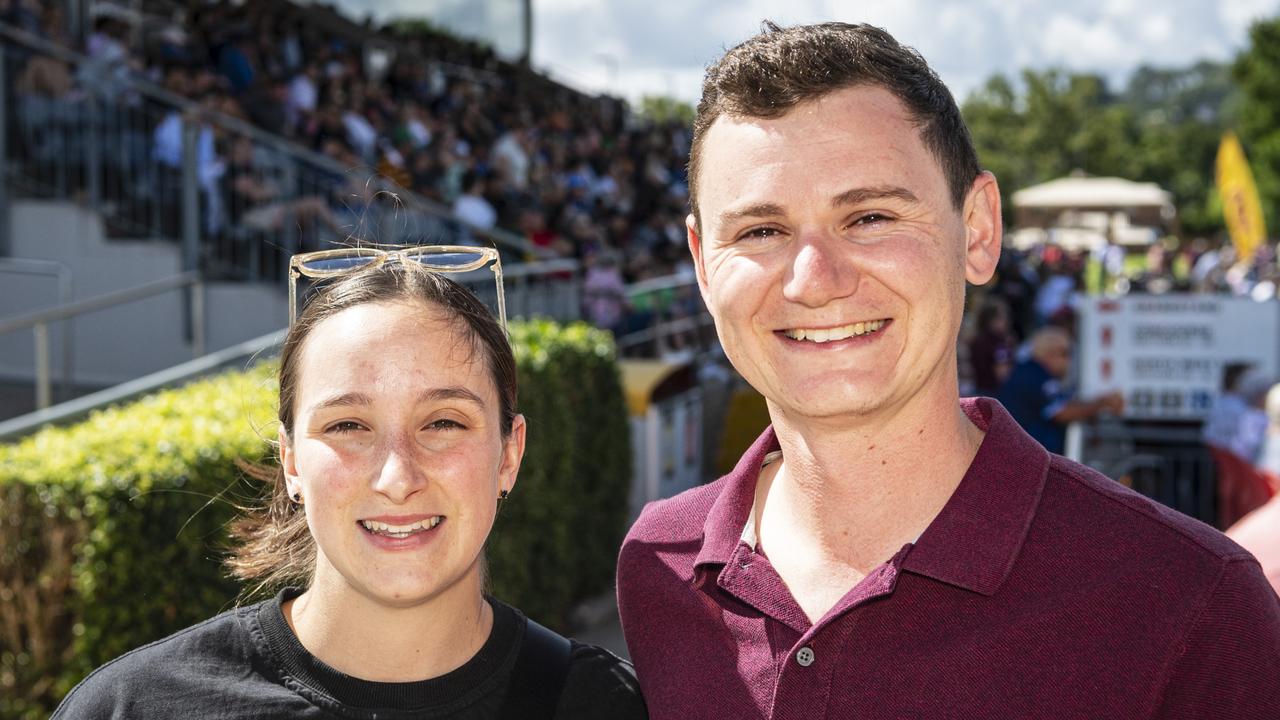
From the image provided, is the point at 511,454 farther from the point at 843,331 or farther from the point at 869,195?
the point at 869,195

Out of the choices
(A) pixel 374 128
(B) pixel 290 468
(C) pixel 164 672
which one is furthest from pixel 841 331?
(A) pixel 374 128

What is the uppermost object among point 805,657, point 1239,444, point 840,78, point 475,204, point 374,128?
point 374,128

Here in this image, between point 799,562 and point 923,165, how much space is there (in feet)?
2.28

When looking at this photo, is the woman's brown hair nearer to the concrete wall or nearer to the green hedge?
the green hedge

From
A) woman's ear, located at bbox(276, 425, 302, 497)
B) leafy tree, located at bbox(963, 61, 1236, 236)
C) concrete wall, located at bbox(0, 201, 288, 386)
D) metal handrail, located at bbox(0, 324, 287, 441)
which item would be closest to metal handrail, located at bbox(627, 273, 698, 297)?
concrete wall, located at bbox(0, 201, 288, 386)

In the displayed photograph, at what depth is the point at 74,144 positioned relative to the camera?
10.6 metres

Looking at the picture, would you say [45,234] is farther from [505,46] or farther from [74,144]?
[505,46]

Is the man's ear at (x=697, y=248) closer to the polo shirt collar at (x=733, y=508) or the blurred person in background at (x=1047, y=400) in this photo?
the polo shirt collar at (x=733, y=508)

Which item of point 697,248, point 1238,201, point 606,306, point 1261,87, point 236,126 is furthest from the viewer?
point 1261,87

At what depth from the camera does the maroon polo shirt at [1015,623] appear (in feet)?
5.88

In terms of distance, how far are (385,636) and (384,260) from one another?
2.32ft

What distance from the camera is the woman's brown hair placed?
7.53ft

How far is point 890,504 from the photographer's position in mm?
2102

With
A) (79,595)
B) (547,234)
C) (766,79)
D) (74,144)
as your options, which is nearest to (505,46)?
(547,234)
